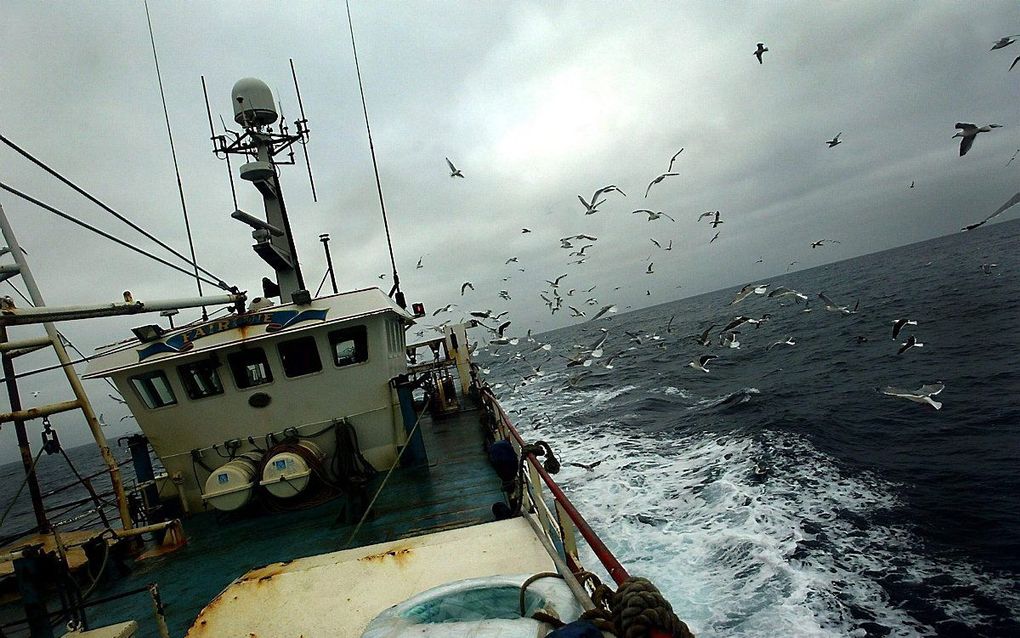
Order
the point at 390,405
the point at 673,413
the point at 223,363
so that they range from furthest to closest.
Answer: the point at 673,413
the point at 390,405
the point at 223,363

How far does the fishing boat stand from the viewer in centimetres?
410

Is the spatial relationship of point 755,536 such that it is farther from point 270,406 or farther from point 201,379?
point 201,379

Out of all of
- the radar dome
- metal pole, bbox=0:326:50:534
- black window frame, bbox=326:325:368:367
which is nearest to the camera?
A: black window frame, bbox=326:325:368:367

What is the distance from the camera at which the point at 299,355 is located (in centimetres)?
929

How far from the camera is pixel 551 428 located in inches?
846

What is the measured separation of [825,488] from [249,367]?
12.7 m

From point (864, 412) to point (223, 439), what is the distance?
18.4m

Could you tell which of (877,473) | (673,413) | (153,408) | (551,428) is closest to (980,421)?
(877,473)

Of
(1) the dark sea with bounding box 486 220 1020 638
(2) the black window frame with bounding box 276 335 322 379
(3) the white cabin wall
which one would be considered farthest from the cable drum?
(1) the dark sea with bounding box 486 220 1020 638

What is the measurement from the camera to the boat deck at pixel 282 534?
20.7ft

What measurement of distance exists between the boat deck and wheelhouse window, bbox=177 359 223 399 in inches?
99.2

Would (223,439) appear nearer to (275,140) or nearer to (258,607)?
(258,607)

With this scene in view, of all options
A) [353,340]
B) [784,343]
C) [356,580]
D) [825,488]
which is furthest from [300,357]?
[784,343]

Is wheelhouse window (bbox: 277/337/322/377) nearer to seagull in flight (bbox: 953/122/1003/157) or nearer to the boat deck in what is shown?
the boat deck
